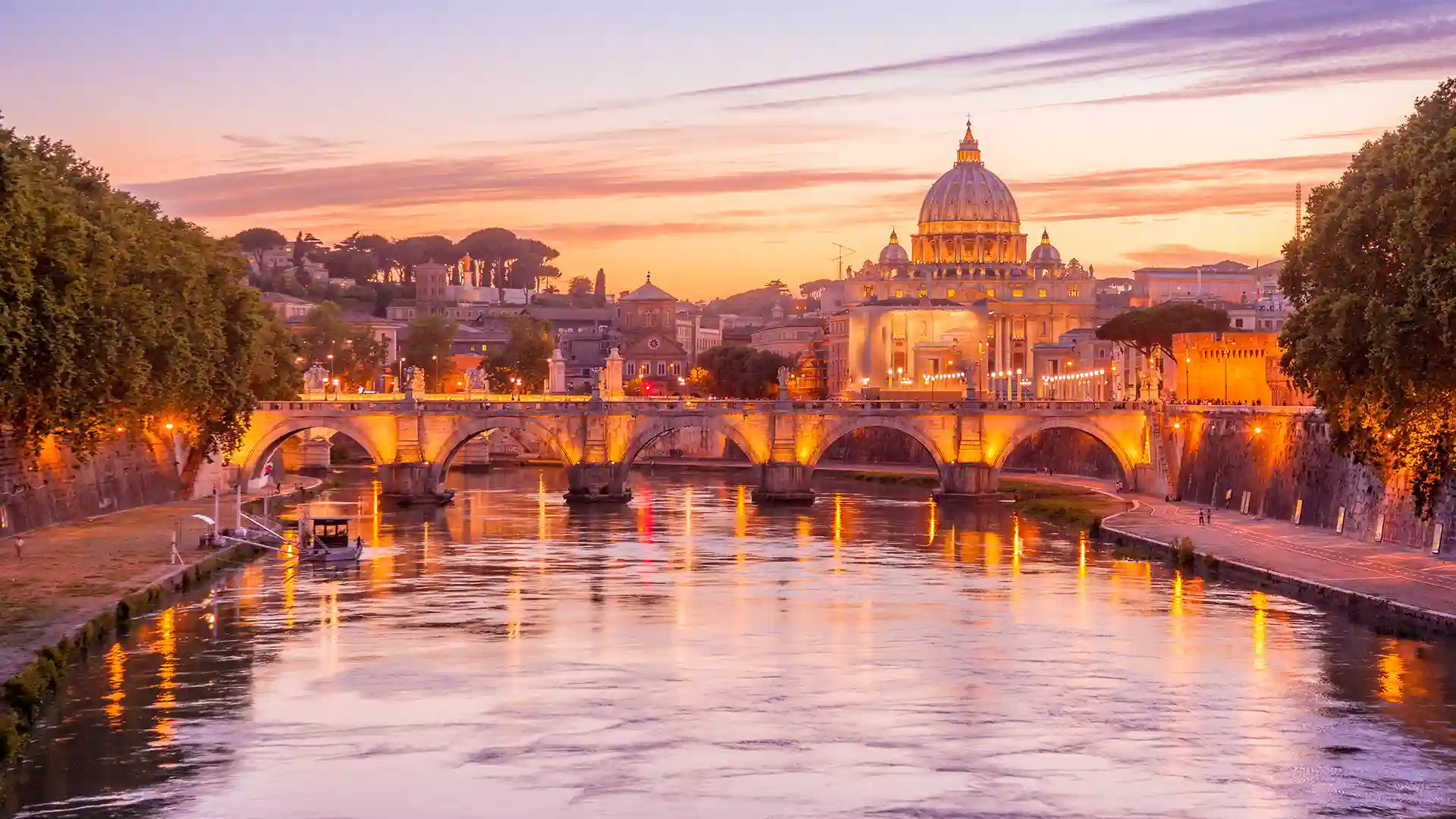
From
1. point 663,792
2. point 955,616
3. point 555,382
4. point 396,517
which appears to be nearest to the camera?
point 663,792

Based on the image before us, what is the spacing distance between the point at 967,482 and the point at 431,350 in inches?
3160

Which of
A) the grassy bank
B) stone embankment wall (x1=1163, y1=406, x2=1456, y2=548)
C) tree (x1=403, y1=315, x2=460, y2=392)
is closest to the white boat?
the grassy bank

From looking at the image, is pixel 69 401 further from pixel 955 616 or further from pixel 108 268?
pixel 955 616

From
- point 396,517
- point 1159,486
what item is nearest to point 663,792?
point 396,517

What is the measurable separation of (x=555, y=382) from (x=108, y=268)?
242 feet

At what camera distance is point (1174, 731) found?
134 feet

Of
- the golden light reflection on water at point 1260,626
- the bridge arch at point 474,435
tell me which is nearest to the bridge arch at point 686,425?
the bridge arch at point 474,435

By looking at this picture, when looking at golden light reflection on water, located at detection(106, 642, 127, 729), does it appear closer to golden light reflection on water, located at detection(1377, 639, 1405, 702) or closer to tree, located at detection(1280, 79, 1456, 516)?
golden light reflection on water, located at detection(1377, 639, 1405, 702)

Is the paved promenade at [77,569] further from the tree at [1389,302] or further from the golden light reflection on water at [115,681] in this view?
the tree at [1389,302]

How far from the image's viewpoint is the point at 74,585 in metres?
54.1

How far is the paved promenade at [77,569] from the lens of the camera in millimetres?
45906

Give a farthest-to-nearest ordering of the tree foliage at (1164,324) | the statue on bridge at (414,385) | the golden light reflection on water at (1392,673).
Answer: the tree foliage at (1164,324) → the statue on bridge at (414,385) → the golden light reflection on water at (1392,673)

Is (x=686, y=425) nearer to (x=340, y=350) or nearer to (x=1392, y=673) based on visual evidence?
(x=1392, y=673)

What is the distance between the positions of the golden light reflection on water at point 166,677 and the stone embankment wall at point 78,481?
8959 mm
